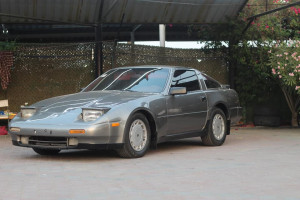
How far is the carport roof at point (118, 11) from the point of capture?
14.2 m

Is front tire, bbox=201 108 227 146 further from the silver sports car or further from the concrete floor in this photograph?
the concrete floor

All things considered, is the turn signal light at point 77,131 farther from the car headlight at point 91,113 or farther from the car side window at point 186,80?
the car side window at point 186,80

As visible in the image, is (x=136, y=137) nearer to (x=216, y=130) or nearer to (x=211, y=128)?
(x=211, y=128)

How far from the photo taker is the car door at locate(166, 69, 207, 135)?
393 inches

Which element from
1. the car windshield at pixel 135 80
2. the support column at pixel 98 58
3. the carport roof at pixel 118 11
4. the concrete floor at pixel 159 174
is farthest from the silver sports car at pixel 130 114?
the carport roof at pixel 118 11

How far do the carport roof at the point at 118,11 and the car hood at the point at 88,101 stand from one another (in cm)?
464

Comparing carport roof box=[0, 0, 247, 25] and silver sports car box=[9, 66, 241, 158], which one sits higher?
carport roof box=[0, 0, 247, 25]

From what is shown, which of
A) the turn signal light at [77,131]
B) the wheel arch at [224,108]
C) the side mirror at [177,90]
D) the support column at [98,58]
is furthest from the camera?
the support column at [98,58]

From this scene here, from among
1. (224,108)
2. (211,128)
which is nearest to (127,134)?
(211,128)

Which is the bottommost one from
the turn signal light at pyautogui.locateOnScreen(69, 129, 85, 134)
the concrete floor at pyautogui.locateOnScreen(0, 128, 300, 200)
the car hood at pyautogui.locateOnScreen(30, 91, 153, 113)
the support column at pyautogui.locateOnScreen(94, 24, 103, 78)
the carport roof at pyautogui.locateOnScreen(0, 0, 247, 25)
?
the concrete floor at pyautogui.locateOnScreen(0, 128, 300, 200)

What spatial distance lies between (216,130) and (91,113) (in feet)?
11.0

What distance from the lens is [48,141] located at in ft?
28.9

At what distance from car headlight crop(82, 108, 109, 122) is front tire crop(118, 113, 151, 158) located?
18.1 inches

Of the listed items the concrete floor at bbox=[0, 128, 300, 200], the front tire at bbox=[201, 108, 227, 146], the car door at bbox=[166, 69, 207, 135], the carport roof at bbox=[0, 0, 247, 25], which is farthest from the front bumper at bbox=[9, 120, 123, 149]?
the carport roof at bbox=[0, 0, 247, 25]
